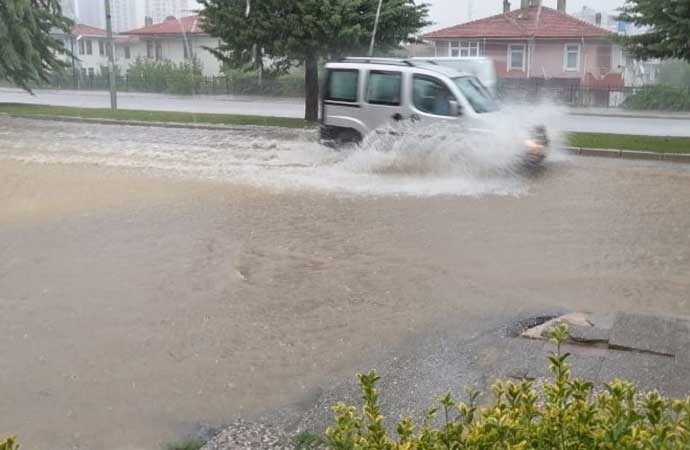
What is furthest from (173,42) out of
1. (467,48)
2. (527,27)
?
(527,27)

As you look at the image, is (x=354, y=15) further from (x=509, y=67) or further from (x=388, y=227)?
(x=509, y=67)

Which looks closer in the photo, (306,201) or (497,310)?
(497,310)

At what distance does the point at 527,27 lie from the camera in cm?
4509

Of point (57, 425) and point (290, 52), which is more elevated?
point (290, 52)

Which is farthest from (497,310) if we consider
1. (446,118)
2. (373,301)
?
(446,118)

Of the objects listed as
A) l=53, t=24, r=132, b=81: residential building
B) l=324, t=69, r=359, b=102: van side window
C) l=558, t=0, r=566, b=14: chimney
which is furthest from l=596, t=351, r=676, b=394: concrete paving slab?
l=53, t=24, r=132, b=81: residential building

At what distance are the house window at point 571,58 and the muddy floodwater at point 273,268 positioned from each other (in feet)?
102

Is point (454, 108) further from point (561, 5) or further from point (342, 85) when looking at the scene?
point (561, 5)

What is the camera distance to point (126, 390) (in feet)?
17.3

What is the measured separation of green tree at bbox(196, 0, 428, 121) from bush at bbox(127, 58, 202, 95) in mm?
27253

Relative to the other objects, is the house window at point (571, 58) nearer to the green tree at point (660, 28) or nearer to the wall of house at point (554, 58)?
the wall of house at point (554, 58)

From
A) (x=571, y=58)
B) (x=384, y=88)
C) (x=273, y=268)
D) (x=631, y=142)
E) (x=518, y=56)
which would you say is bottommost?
(x=273, y=268)

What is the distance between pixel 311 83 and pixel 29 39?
13403mm

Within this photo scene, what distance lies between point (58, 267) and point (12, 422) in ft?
12.3
